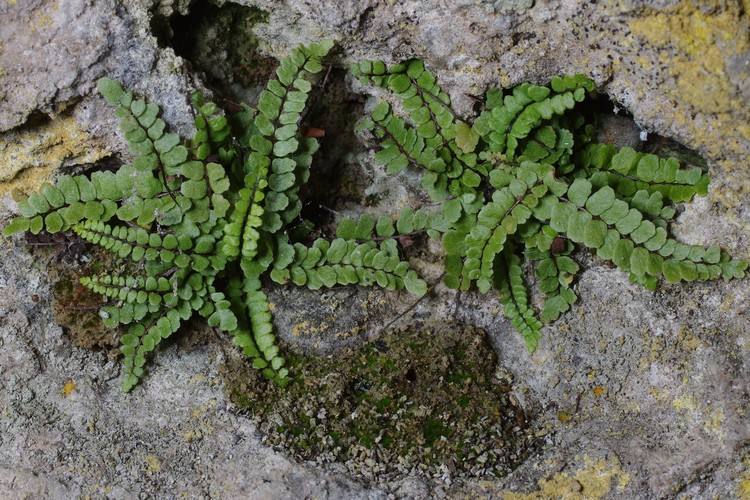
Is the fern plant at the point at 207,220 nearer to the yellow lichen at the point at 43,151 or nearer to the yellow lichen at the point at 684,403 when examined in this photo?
the yellow lichen at the point at 43,151

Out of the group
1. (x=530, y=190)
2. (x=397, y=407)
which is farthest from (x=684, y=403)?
(x=397, y=407)

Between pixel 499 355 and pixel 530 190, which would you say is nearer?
pixel 530 190

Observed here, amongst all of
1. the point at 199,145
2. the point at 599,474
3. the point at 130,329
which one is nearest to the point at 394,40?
the point at 199,145

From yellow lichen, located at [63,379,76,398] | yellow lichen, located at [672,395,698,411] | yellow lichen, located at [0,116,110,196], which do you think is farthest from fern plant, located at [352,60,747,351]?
yellow lichen, located at [63,379,76,398]

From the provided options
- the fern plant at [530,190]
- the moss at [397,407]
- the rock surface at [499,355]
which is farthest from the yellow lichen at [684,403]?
the moss at [397,407]

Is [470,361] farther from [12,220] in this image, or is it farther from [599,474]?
[12,220]

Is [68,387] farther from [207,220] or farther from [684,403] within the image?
[684,403]
